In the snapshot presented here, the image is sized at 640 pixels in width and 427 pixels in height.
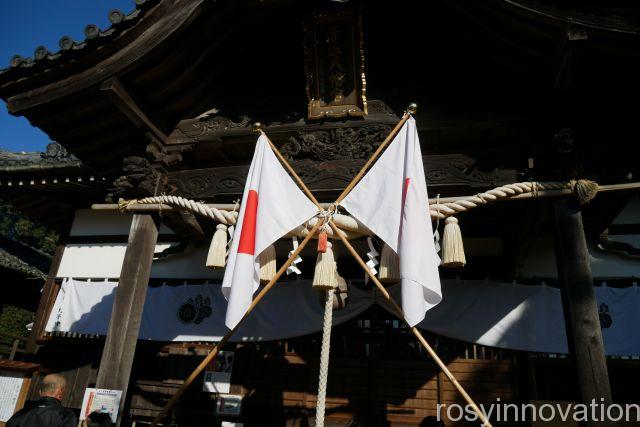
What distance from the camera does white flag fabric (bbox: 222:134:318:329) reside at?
4414 millimetres

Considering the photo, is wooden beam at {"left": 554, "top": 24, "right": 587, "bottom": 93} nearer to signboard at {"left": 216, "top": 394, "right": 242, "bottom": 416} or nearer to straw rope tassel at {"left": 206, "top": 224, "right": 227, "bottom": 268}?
straw rope tassel at {"left": 206, "top": 224, "right": 227, "bottom": 268}

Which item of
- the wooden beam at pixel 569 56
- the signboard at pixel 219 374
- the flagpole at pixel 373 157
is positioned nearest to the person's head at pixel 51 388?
the signboard at pixel 219 374

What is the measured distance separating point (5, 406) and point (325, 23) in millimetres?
7484

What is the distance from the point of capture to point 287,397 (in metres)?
6.97

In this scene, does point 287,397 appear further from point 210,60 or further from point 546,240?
point 210,60

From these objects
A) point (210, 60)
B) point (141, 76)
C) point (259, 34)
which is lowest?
point (141, 76)

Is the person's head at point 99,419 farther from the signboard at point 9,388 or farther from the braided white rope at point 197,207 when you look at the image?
the signboard at point 9,388

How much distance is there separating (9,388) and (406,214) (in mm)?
6731

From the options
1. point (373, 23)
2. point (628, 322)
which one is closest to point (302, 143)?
point (373, 23)

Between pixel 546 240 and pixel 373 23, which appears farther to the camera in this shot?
pixel 546 240

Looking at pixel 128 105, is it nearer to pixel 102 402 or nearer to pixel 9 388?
pixel 102 402

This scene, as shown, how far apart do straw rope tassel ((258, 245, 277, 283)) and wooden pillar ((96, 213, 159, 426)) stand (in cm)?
174

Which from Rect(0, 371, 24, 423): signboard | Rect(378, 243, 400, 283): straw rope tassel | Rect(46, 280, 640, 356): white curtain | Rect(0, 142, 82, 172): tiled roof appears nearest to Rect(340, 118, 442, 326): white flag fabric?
Rect(378, 243, 400, 283): straw rope tassel

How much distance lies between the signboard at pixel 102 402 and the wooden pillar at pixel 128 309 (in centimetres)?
7
